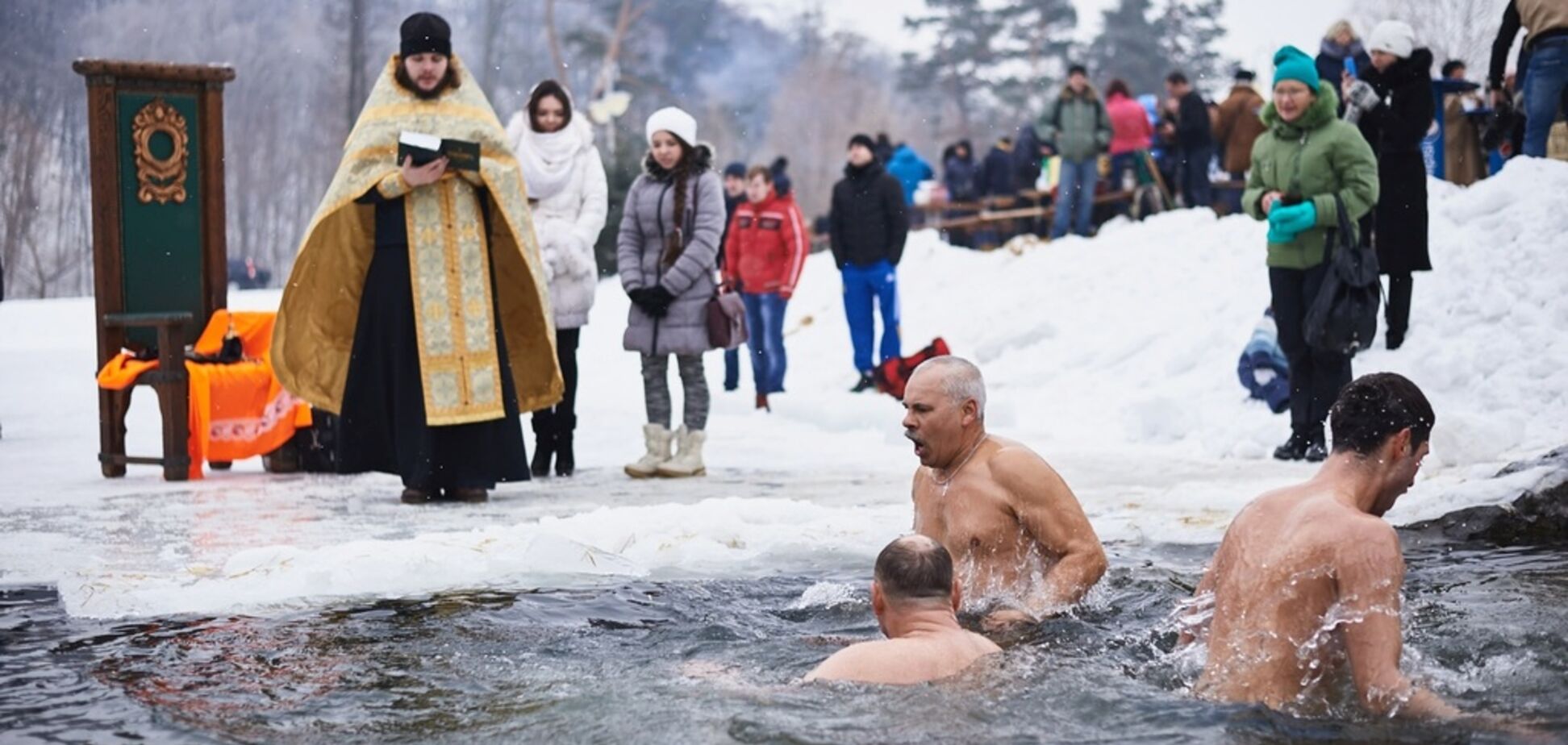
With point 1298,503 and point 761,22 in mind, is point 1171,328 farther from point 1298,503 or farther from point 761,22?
point 761,22

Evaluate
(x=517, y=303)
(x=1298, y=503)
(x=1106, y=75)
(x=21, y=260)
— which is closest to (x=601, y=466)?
(x=517, y=303)

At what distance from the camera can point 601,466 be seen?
11.0m

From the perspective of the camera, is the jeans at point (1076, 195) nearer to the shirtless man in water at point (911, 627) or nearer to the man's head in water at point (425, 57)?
the man's head in water at point (425, 57)

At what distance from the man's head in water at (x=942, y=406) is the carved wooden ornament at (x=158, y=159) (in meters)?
6.20

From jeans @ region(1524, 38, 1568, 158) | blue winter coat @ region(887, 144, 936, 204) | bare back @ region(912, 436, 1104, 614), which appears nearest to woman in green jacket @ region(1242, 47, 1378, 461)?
jeans @ region(1524, 38, 1568, 158)

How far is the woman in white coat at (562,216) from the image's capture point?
10.1 meters

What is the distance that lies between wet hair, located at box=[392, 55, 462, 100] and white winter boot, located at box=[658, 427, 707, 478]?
2.43 m

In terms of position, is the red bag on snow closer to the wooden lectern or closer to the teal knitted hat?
the teal knitted hat

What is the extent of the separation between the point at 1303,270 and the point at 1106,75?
182ft

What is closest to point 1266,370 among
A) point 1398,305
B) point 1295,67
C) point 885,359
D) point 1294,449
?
point 1398,305

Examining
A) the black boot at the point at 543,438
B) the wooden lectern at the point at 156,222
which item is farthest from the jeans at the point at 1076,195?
the wooden lectern at the point at 156,222

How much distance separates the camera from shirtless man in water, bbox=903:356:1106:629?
5.62m

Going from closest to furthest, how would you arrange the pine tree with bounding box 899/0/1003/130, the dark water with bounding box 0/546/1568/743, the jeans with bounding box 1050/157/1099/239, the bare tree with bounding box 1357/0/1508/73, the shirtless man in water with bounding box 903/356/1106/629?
the dark water with bounding box 0/546/1568/743
the shirtless man in water with bounding box 903/356/1106/629
the jeans with bounding box 1050/157/1099/239
the bare tree with bounding box 1357/0/1508/73
the pine tree with bounding box 899/0/1003/130

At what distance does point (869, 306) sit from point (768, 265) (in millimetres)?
910
